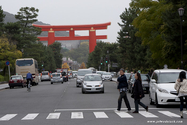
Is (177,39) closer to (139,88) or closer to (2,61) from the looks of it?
(139,88)

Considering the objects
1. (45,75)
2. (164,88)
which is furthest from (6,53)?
(164,88)

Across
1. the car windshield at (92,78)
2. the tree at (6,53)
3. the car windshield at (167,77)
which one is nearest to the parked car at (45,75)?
the tree at (6,53)

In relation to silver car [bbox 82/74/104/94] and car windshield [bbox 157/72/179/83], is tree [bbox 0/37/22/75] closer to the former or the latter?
silver car [bbox 82/74/104/94]

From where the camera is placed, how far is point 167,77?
1566cm

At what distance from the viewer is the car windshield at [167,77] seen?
1545 cm

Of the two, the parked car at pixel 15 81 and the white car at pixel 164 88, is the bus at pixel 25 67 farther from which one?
the white car at pixel 164 88

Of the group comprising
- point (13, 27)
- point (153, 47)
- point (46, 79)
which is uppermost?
point (13, 27)

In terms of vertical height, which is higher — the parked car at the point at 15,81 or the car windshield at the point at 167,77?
the car windshield at the point at 167,77

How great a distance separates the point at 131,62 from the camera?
62.8m

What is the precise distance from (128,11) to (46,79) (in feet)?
79.3

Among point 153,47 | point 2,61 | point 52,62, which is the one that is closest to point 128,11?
point 2,61

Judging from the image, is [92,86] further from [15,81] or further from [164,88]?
[15,81]

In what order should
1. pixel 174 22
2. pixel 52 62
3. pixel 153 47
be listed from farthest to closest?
pixel 52 62 < pixel 153 47 < pixel 174 22

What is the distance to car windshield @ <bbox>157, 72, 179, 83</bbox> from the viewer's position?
15453 mm
